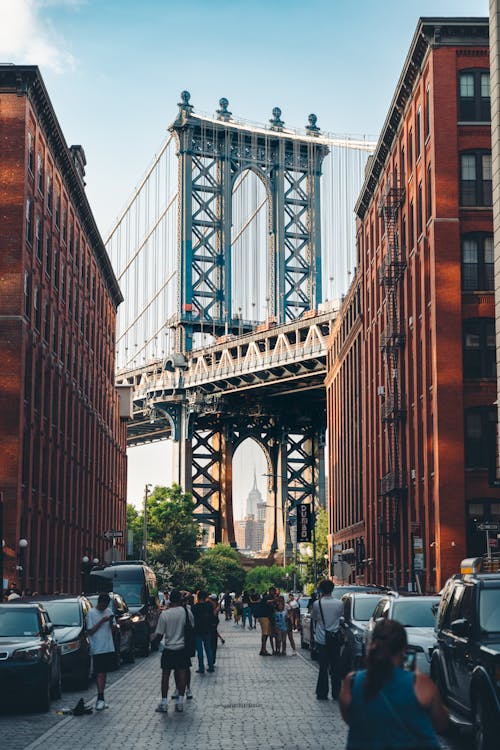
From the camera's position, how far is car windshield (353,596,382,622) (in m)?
23.1

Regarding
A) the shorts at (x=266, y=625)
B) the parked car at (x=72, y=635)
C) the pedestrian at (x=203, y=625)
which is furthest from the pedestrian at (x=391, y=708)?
the shorts at (x=266, y=625)

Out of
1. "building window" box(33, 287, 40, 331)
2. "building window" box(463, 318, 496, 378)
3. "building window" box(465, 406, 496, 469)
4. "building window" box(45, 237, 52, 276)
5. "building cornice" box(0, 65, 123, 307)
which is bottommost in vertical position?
"building window" box(465, 406, 496, 469)

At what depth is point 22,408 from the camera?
50.0m

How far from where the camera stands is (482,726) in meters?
12.7

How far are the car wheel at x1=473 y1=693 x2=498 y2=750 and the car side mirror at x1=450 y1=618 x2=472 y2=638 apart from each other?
0.80 meters

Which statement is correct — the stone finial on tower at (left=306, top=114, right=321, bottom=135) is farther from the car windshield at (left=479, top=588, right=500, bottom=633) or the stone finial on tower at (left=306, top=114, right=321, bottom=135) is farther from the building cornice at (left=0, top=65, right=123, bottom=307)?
the car windshield at (left=479, top=588, right=500, bottom=633)

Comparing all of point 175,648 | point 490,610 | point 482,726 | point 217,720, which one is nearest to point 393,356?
point 175,648

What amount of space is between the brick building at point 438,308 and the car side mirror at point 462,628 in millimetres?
30772

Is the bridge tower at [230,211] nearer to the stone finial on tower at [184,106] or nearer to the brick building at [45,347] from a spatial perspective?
the stone finial on tower at [184,106]

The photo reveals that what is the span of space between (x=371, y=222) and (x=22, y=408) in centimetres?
2869

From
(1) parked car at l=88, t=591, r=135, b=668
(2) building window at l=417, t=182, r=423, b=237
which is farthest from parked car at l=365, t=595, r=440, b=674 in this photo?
(2) building window at l=417, t=182, r=423, b=237

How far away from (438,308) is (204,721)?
110ft

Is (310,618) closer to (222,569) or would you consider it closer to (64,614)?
(64,614)

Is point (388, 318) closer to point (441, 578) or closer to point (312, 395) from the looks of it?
point (441, 578)
